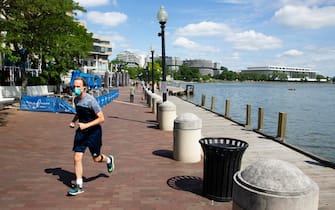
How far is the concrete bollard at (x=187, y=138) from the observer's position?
652 centimetres

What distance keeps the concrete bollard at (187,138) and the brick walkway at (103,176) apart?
0.70 feet

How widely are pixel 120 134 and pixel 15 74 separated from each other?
82.1ft

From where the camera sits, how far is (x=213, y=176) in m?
4.70

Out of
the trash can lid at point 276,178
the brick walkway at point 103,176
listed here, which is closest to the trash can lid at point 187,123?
the brick walkway at point 103,176

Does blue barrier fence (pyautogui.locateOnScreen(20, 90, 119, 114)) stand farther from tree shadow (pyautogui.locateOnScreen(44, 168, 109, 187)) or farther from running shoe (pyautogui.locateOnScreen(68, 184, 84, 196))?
running shoe (pyautogui.locateOnScreen(68, 184, 84, 196))

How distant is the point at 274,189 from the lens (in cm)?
278

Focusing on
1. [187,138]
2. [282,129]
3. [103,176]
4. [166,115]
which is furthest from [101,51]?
[103,176]

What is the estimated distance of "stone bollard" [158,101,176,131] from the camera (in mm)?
10711

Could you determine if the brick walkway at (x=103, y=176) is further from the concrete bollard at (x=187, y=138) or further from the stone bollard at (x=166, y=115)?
the stone bollard at (x=166, y=115)

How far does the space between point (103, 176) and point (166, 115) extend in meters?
5.32

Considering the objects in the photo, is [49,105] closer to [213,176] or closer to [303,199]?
[213,176]

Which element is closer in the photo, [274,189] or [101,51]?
[274,189]

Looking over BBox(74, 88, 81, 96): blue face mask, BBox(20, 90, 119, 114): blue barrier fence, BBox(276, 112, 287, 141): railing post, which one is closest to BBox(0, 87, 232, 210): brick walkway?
BBox(74, 88, 81, 96): blue face mask

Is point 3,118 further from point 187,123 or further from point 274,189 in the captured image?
point 274,189
